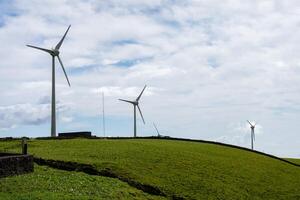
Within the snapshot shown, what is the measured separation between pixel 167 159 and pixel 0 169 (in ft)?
49.1

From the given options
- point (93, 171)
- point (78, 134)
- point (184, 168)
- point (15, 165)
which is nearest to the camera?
point (15, 165)

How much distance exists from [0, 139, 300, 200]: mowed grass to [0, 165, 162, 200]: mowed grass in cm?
265

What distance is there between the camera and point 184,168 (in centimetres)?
3612

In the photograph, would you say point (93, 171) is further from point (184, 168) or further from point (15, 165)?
point (184, 168)

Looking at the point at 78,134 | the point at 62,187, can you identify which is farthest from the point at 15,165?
the point at 78,134

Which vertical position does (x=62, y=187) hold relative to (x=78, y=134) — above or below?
below

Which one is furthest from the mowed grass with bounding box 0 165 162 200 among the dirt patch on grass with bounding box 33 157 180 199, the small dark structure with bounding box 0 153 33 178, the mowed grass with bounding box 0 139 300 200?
the mowed grass with bounding box 0 139 300 200

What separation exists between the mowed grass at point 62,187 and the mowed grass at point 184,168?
8.70ft

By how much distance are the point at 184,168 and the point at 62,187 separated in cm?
1238

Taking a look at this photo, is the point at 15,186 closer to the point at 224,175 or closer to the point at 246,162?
the point at 224,175

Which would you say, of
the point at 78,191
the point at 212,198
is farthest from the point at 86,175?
the point at 212,198

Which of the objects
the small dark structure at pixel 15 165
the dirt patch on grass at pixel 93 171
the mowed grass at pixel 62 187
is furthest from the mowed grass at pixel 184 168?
the small dark structure at pixel 15 165

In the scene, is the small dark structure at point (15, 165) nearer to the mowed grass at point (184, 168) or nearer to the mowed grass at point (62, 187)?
the mowed grass at point (62, 187)

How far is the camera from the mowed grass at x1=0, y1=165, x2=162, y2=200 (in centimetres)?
2361
